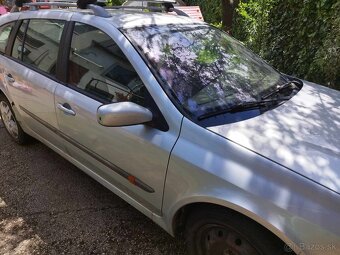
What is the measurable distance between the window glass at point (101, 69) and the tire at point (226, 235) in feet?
2.67

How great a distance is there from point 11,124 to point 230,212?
10.0ft

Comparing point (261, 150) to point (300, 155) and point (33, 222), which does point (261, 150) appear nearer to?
point (300, 155)

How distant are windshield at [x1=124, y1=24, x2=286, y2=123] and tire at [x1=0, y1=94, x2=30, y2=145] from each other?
6.73 feet

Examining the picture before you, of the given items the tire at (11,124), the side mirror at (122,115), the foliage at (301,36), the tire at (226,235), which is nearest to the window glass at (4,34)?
the tire at (11,124)

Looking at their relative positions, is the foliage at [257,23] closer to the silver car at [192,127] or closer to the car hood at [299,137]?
the silver car at [192,127]

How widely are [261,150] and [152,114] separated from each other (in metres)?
0.69

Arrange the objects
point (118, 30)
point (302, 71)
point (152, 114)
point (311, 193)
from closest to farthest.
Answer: point (311, 193) → point (152, 114) → point (118, 30) → point (302, 71)

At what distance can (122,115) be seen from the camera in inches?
84.4

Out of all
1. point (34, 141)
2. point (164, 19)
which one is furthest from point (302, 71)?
point (34, 141)

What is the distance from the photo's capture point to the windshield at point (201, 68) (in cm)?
233

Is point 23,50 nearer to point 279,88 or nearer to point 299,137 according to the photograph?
point 279,88

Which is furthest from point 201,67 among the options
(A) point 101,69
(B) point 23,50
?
(B) point 23,50

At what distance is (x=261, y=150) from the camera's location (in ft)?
6.32

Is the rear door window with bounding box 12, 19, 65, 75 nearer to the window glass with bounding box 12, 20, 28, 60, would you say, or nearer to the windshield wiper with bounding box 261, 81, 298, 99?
the window glass with bounding box 12, 20, 28, 60
